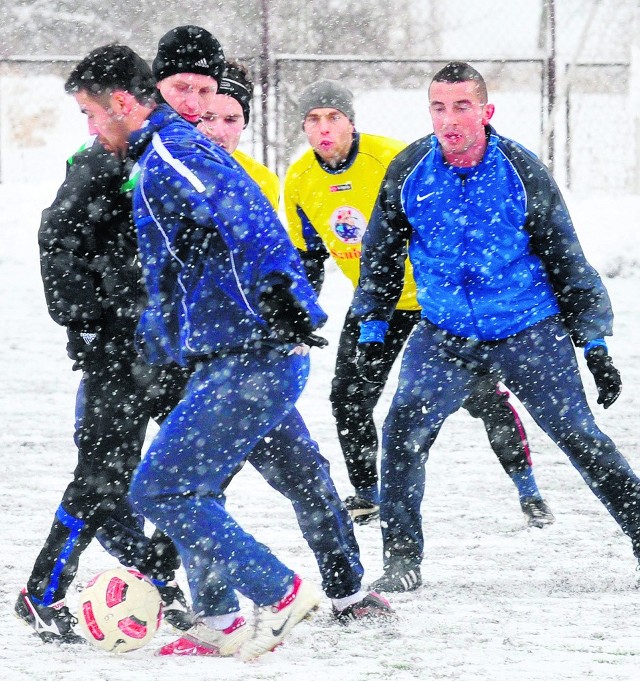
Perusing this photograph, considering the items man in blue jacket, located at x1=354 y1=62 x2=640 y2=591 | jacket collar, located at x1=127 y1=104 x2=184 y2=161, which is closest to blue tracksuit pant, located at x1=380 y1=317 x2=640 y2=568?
man in blue jacket, located at x1=354 y1=62 x2=640 y2=591

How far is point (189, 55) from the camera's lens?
12.6 ft

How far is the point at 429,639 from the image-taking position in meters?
3.65

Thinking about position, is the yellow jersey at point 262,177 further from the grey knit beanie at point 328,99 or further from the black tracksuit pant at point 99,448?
the black tracksuit pant at point 99,448

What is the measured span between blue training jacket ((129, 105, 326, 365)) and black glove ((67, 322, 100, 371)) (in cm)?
32

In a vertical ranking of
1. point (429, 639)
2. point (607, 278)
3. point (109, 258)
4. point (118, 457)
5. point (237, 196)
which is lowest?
point (607, 278)

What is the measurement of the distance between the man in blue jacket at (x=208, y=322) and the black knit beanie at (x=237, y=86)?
3.86 ft

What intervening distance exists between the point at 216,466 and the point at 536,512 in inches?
86.0

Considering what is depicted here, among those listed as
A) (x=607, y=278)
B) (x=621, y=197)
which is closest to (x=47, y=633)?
(x=607, y=278)

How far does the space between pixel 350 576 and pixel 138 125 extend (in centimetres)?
152

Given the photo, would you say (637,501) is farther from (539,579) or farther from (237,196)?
(237,196)

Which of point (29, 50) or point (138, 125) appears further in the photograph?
point (29, 50)

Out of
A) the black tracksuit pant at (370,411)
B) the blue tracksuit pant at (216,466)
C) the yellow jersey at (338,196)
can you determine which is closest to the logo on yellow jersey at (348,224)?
the yellow jersey at (338,196)

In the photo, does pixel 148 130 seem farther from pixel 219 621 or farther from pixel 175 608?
pixel 175 608

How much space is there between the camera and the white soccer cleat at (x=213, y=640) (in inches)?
137
